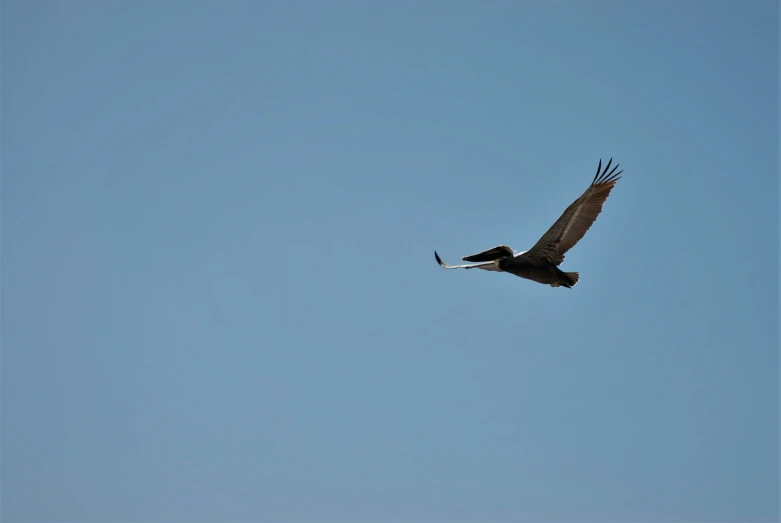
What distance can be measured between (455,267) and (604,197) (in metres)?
4.50

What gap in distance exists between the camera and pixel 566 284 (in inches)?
2219

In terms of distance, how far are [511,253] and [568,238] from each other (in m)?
1.60

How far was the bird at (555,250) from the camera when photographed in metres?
55.9

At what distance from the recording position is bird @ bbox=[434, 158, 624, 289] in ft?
183

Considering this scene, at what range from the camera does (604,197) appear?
56.1 m

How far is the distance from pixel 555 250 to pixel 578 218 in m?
1.21

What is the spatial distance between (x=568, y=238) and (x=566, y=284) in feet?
4.06

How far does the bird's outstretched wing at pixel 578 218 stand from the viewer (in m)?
55.8

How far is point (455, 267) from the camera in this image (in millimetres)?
57125

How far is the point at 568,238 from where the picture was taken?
185ft

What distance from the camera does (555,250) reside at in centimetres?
5662

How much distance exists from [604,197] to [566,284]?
2551mm

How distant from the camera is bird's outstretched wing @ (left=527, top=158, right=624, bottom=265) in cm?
5578
